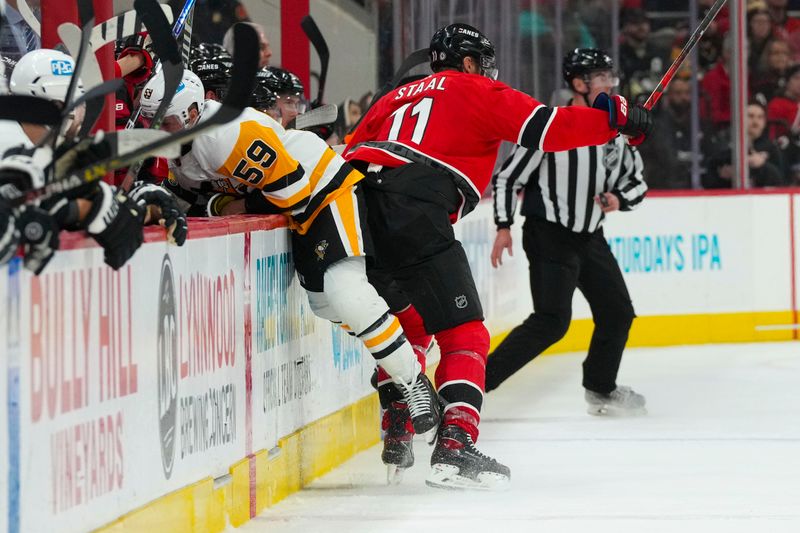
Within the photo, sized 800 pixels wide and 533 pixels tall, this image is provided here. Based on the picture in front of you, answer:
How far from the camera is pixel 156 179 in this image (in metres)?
3.96

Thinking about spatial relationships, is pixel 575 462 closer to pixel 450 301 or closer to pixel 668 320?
pixel 450 301

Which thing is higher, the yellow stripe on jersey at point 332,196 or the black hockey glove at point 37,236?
the yellow stripe on jersey at point 332,196

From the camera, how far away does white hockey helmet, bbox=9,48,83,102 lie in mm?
3170

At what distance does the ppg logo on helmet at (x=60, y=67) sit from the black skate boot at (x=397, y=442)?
1517 mm

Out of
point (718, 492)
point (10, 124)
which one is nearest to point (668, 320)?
point (718, 492)

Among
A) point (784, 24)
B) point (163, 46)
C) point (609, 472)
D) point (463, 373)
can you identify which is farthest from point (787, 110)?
point (163, 46)

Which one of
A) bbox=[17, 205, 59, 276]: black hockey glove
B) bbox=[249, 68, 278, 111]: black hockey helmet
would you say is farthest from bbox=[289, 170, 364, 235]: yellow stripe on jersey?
bbox=[17, 205, 59, 276]: black hockey glove

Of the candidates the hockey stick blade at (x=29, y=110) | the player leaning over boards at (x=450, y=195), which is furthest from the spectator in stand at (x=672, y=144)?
the hockey stick blade at (x=29, y=110)

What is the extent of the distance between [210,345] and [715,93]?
6257 millimetres

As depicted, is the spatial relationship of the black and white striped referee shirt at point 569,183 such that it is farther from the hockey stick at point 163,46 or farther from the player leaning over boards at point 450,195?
the hockey stick at point 163,46

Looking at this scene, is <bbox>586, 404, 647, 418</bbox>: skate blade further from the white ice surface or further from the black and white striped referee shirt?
the black and white striped referee shirt

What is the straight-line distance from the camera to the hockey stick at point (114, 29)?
3512 mm

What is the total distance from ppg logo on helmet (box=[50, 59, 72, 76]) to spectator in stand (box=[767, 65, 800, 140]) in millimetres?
6936

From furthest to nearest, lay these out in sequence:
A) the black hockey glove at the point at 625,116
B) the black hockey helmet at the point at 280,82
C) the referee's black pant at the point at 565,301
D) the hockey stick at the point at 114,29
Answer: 1. the referee's black pant at the point at 565,301
2. the black hockey helmet at the point at 280,82
3. the black hockey glove at the point at 625,116
4. the hockey stick at the point at 114,29
